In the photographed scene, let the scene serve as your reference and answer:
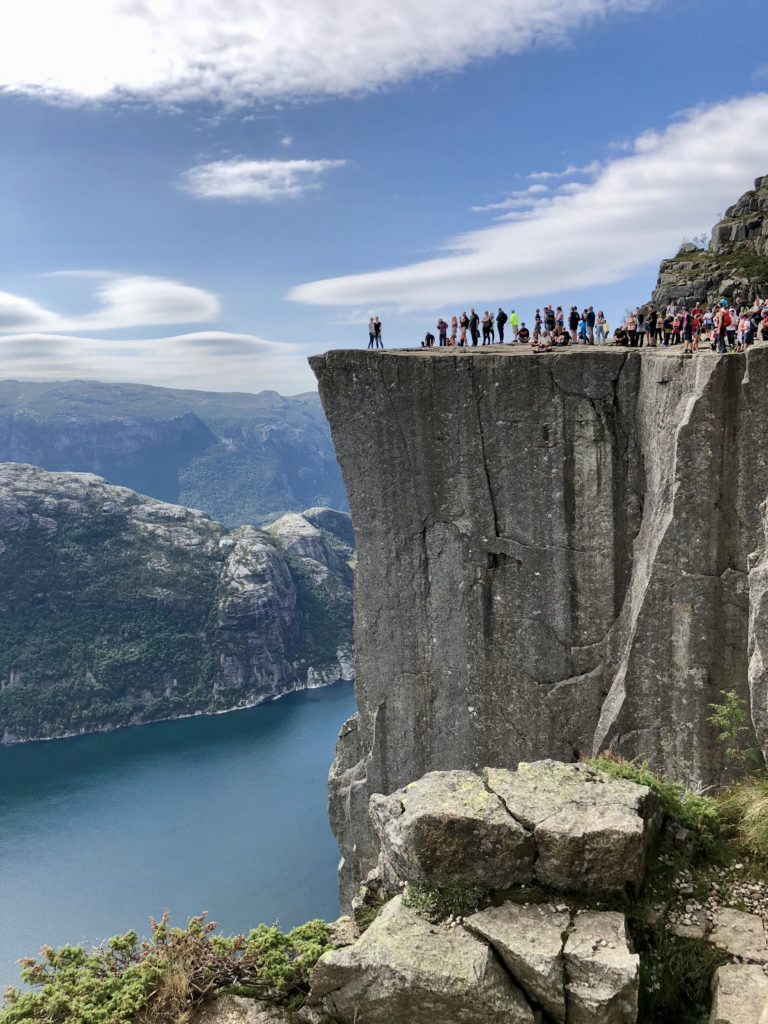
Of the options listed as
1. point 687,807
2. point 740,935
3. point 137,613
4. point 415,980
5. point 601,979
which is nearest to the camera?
point 601,979

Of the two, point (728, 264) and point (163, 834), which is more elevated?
point (728, 264)

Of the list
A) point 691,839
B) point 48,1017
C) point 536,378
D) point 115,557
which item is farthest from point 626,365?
point 115,557

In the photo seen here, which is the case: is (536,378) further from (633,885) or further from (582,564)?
(633,885)

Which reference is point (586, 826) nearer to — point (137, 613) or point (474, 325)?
point (474, 325)

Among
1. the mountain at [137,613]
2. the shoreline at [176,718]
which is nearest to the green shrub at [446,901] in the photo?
the shoreline at [176,718]

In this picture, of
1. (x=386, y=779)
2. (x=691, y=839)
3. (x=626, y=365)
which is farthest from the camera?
(x=386, y=779)

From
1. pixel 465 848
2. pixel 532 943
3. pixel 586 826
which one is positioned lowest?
pixel 532 943

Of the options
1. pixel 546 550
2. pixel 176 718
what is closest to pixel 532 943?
pixel 546 550
